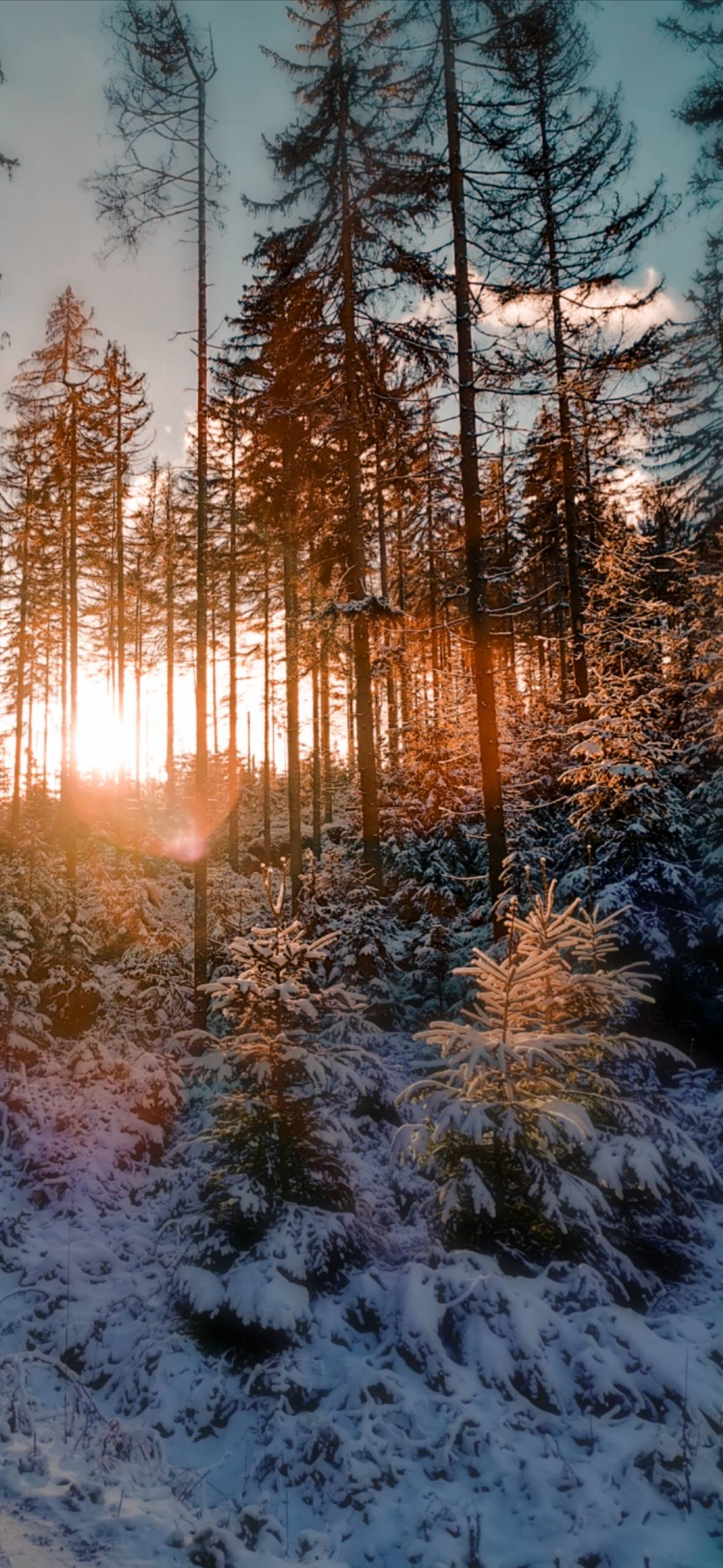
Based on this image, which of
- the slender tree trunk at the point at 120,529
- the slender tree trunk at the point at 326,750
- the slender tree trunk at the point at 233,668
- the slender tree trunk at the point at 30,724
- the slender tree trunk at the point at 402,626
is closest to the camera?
the slender tree trunk at the point at 402,626

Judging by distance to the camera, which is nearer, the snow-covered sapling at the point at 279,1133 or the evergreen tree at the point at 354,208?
the snow-covered sapling at the point at 279,1133

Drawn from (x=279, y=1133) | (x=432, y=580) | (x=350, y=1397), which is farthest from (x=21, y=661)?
(x=350, y=1397)

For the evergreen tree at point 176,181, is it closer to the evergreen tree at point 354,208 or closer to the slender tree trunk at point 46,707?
the evergreen tree at point 354,208

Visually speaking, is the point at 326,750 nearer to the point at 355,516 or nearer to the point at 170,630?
the point at 170,630

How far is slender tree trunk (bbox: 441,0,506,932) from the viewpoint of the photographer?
37.0 feet

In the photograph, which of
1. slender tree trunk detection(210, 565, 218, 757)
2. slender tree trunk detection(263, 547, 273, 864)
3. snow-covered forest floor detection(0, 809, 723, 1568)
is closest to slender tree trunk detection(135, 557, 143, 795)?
slender tree trunk detection(210, 565, 218, 757)

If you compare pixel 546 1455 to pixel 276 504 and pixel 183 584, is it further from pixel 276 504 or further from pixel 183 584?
pixel 183 584

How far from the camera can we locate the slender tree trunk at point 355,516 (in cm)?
1351

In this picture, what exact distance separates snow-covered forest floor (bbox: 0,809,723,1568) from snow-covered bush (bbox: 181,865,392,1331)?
0.06 meters

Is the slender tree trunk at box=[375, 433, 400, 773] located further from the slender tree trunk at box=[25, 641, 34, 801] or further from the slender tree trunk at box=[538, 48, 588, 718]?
the slender tree trunk at box=[25, 641, 34, 801]

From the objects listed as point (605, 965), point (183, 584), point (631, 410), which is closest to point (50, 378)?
point (183, 584)

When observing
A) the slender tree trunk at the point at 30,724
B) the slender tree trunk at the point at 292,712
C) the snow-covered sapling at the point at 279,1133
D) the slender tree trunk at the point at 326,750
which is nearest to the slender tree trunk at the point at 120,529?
the slender tree trunk at the point at 30,724

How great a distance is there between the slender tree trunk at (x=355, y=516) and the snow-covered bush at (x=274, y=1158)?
6.20 metres

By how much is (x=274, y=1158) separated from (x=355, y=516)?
468 inches
